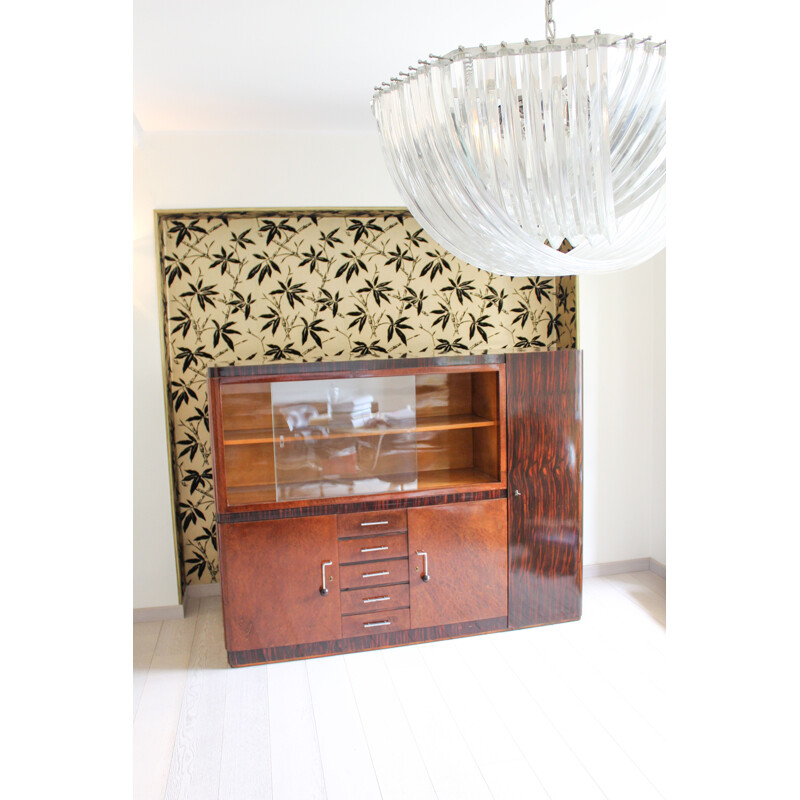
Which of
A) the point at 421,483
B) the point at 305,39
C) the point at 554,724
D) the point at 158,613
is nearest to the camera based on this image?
the point at 305,39

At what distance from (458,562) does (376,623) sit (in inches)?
18.1

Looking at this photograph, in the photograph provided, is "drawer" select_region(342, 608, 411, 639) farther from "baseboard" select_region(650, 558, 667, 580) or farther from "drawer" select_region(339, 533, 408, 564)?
"baseboard" select_region(650, 558, 667, 580)

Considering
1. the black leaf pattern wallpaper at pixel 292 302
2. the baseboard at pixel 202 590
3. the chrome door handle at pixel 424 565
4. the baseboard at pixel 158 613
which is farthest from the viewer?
the baseboard at pixel 202 590

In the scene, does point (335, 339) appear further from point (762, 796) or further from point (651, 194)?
point (762, 796)

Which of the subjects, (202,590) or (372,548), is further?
(202,590)

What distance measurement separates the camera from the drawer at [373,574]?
9.68ft

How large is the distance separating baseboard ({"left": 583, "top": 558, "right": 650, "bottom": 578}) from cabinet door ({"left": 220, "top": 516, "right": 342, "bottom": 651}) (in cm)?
155

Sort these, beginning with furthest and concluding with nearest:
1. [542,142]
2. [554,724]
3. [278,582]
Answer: [278,582] < [554,724] < [542,142]

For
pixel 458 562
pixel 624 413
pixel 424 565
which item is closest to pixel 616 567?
pixel 624 413

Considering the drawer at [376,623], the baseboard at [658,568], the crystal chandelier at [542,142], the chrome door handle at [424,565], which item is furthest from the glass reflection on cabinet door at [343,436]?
the crystal chandelier at [542,142]

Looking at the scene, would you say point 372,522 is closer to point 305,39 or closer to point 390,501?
point 390,501

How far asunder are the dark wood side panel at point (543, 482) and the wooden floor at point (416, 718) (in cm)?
18

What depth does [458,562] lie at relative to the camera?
3.04m

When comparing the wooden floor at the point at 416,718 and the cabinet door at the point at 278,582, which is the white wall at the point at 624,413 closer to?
the wooden floor at the point at 416,718
